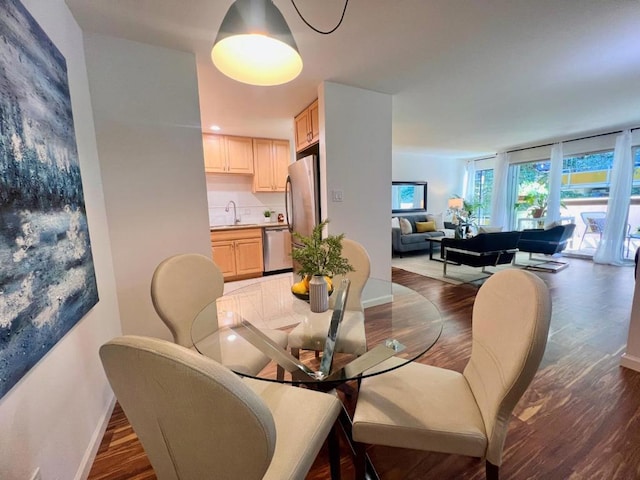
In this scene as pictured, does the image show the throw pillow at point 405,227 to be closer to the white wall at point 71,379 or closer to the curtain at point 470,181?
the curtain at point 470,181

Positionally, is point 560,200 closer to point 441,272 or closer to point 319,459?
point 441,272

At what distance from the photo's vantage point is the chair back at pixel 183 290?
140 centimetres

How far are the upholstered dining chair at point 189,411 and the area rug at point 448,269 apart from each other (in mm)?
3874

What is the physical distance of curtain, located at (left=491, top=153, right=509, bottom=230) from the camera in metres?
6.25

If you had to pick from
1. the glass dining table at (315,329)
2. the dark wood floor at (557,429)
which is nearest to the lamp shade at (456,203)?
the dark wood floor at (557,429)

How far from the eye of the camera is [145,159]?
1.94m

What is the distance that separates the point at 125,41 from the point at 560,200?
7.29 meters

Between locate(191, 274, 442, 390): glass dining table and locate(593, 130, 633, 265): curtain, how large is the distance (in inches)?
210

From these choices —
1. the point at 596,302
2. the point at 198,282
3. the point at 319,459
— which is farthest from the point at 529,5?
the point at 596,302

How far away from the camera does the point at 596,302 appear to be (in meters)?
3.04

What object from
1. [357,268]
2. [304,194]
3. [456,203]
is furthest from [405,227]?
[357,268]

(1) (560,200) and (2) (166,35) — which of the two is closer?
(2) (166,35)

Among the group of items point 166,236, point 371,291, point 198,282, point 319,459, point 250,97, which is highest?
point 250,97

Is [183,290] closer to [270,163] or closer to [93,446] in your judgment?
[93,446]
